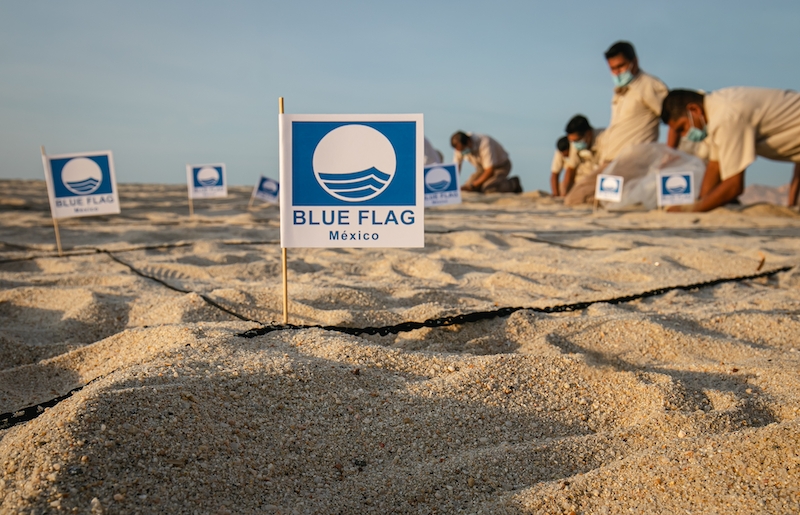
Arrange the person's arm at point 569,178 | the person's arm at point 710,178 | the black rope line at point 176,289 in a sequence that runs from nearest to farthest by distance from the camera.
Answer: the black rope line at point 176,289, the person's arm at point 710,178, the person's arm at point 569,178

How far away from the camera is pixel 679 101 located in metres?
8.91

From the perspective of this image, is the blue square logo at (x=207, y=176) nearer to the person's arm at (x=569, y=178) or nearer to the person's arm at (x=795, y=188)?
the person's arm at (x=569, y=178)

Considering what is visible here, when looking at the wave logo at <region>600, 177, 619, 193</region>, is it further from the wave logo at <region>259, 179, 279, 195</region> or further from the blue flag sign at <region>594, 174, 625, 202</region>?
the wave logo at <region>259, 179, 279, 195</region>

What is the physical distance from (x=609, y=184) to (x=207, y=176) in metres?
6.36

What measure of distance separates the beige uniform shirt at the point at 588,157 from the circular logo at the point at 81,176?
31.6 ft

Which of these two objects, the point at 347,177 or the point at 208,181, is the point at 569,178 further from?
the point at 347,177

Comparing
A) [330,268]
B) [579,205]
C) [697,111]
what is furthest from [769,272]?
[579,205]

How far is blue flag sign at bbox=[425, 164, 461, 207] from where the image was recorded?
7.27 metres

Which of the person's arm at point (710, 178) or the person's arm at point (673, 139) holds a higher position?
the person's arm at point (673, 139)

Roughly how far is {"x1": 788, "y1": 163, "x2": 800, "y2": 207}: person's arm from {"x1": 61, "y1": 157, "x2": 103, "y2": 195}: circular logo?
1006 cm

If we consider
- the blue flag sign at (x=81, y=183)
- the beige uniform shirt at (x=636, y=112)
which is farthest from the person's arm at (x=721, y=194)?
the blue flag sign at (x=81, y=183)

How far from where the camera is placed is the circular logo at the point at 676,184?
7.94 metres

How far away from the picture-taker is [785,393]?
174 cm

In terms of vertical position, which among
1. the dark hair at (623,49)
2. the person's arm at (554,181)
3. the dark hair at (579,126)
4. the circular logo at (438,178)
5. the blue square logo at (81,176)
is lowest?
the person's arm at (554,181)
